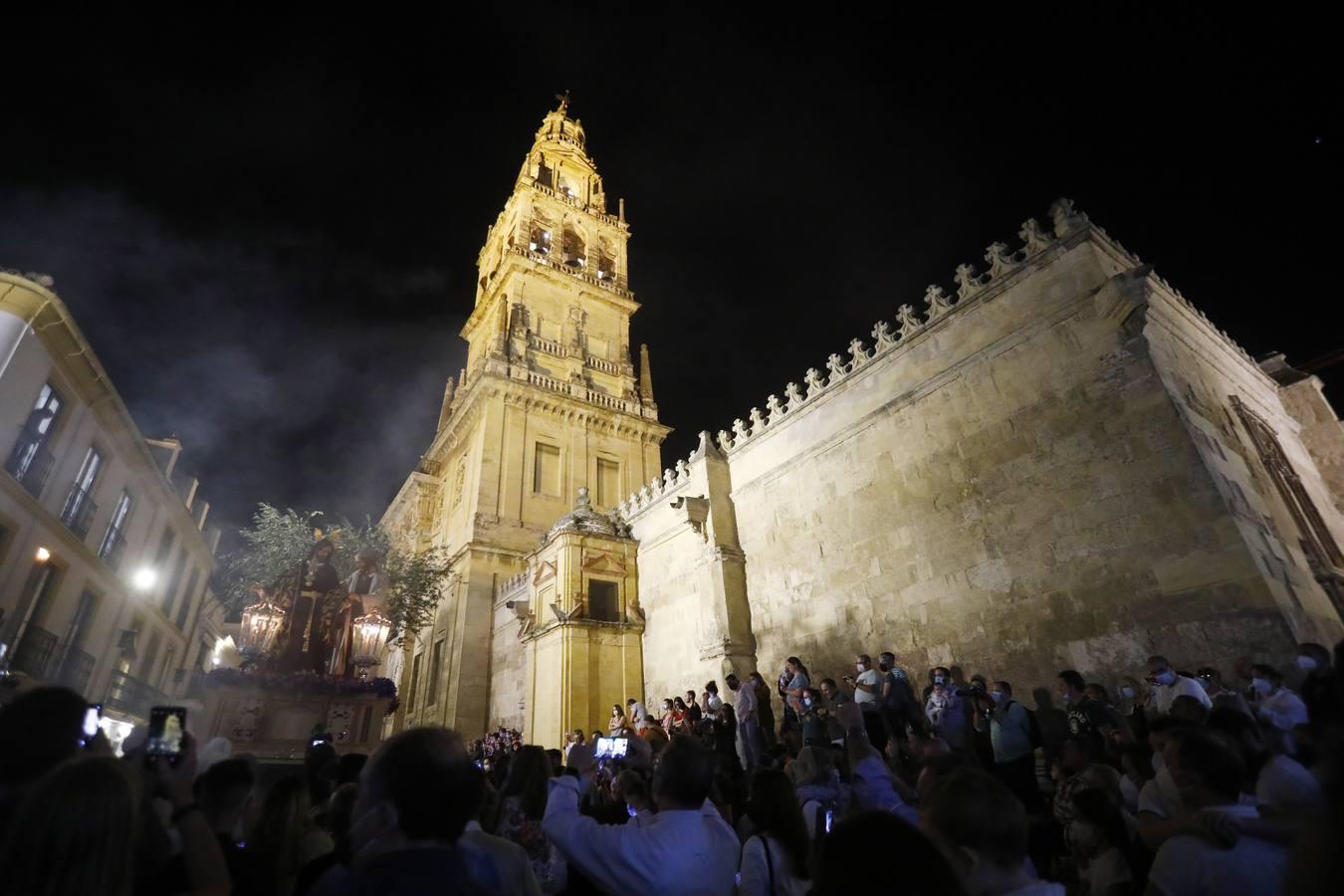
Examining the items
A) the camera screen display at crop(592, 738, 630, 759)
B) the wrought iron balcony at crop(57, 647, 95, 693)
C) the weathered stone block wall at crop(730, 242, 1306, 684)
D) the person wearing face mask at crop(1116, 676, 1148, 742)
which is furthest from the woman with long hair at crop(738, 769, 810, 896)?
the wrought iron balcony at crop(57, 647, 95, 693)

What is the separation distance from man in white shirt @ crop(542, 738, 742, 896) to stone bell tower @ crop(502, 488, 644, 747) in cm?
1274

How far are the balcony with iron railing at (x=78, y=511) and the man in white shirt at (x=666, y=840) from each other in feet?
52.4

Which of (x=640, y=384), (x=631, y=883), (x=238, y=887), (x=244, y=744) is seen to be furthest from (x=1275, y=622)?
(x=640, y=384)

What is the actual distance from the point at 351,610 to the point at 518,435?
16950mm

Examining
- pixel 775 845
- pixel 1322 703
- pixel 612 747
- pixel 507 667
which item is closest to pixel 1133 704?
pixel 612 747

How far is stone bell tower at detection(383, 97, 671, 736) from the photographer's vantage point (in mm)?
21141

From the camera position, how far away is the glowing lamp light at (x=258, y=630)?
8.01m

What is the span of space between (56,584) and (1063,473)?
63.6 feet

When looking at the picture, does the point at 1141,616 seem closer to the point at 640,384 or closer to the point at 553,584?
the point at 553,584

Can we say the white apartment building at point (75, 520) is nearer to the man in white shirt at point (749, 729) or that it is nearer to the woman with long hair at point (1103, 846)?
the man in white shirt at point (749, 729)

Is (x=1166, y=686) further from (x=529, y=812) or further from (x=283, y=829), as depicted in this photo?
(x=283, y=829)

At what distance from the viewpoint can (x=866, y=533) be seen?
499 inches

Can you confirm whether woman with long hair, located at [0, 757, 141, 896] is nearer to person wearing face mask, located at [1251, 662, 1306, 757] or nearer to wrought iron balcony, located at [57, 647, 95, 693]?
person wearing face mask, located at [1251, 662, 1306, 757]

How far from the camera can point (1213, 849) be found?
237cm
